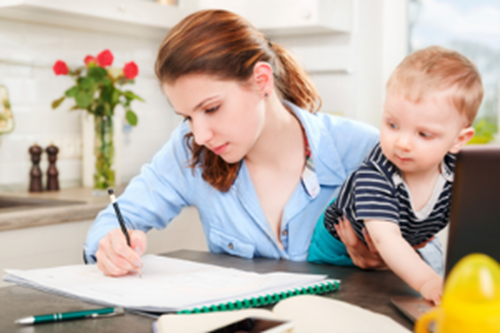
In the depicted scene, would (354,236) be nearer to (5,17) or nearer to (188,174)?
(188,174)

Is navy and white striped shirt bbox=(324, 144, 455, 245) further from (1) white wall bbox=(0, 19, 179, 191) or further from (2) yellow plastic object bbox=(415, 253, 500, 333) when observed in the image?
(1) white wall bbox=(0, 19, 179, 191)

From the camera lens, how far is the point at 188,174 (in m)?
1.65

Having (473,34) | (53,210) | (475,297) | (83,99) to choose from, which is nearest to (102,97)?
(83,99)

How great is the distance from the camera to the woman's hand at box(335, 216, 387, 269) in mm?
1321

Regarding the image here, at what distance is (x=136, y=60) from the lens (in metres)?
3.26

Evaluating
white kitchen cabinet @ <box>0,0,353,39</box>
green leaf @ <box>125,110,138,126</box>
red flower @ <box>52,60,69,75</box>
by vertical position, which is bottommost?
green leaf @ <box>125,110,138,126</box>

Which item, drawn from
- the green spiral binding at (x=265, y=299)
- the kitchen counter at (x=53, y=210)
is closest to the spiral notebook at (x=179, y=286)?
the green spiral binding at (x=265, y=299)

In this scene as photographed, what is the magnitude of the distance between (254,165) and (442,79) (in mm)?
714

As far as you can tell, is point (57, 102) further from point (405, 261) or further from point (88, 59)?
point (405, 261)

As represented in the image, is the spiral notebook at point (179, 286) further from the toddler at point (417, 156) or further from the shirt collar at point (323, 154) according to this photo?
the shirt collar at point (323, 154)

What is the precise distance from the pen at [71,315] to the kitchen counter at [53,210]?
1.24 m

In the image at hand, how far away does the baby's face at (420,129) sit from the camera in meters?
1.08

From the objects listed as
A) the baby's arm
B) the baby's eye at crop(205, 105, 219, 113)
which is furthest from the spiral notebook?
the baby's eye at crop(205, 105, 219, 113)

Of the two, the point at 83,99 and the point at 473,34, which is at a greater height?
the point at 473,34
